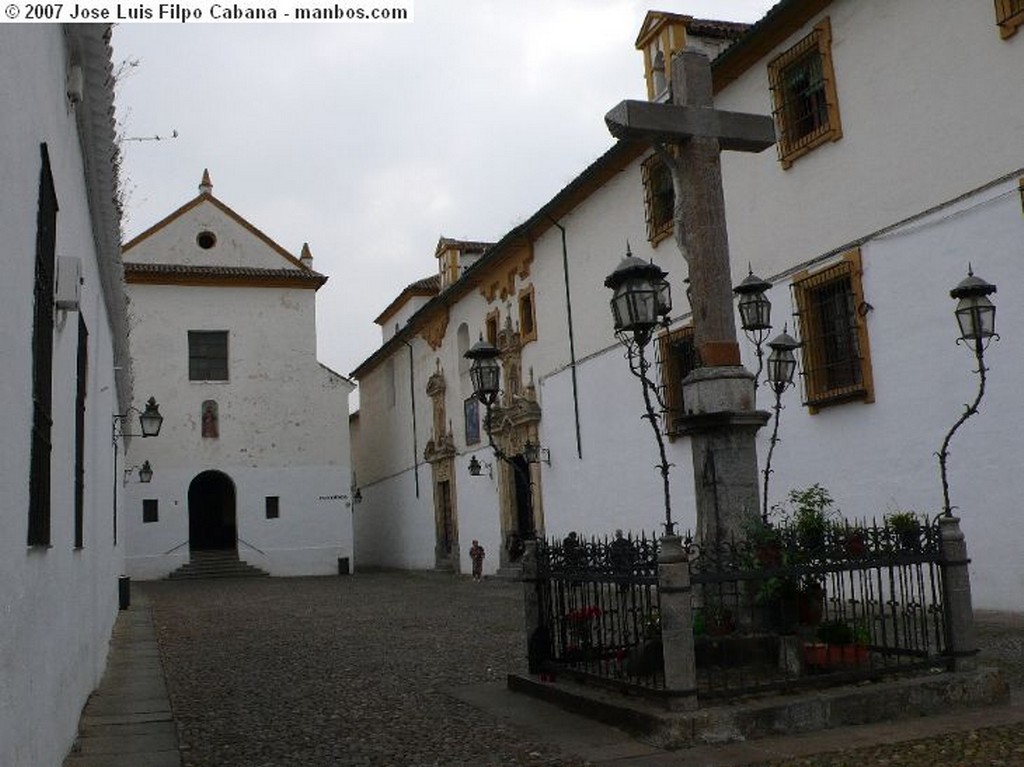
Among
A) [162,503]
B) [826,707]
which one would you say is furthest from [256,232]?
[826,707]

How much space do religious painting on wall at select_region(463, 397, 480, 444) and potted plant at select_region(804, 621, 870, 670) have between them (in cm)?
1898

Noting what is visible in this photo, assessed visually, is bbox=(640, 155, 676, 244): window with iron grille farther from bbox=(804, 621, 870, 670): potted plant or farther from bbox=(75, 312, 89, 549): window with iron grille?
bbox=(804, 621, 870, 670): potted plant

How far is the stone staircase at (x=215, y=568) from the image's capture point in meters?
29.5

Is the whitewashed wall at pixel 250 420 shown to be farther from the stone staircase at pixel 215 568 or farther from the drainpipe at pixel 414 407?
the drainpipe at pixel 414 407

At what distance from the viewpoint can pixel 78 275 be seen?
5.73 meters

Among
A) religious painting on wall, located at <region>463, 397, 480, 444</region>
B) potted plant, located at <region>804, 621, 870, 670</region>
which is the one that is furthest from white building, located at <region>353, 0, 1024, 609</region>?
potted plant, located at <region>804, 621, 870, 670</region>

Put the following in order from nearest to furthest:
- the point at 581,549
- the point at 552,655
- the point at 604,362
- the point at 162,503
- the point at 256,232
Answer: the point at 581,549, the point at 552,655, the point at 604,362, the point at 162,503, the point at 256,232

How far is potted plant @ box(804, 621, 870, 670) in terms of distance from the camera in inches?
258

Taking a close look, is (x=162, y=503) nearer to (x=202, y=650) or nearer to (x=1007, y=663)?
(x=202, y=650)

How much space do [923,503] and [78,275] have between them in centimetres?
975

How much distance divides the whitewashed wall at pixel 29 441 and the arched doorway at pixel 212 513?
25.4 m

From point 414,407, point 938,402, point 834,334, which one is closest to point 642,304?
point 938,402

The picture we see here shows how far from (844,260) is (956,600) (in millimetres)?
7059

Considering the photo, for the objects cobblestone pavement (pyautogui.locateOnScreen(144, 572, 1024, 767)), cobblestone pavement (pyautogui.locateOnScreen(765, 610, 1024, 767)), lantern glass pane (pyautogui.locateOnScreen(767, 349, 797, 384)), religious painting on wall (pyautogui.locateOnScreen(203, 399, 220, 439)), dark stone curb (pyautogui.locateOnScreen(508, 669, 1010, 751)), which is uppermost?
religious painting on wall (pyautogui.locateOnScreen(203, 399, 220, 439))
